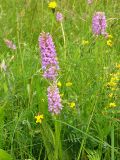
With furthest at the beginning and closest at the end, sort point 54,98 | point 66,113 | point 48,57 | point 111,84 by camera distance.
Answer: point 111,84 < point 66,113 < point 48,57 < point 54,98

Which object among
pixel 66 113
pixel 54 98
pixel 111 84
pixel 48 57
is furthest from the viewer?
pixel 111 84

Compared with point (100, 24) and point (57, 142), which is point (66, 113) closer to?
point (57, 142)

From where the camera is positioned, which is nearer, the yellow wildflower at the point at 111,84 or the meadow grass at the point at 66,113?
the meadow grass at the point at 66,113

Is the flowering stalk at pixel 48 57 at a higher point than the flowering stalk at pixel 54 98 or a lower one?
higher

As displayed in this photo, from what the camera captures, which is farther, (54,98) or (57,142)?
(57,142)

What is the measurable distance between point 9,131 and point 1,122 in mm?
141

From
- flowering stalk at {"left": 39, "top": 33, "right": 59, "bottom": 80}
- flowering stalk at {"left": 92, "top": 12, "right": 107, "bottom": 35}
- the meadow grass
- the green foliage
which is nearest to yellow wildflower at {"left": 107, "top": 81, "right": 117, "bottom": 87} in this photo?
the meadow grass

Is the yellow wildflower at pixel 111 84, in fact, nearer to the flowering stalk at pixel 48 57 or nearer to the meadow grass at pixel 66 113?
the meadow grass at pixel 66 113

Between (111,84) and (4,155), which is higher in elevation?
(111,84)

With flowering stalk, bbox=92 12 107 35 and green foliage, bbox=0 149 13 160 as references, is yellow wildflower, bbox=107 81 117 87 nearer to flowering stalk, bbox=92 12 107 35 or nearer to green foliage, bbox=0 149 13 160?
flowering stalk, bbox=92 12 107 35

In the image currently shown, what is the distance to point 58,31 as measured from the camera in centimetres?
293

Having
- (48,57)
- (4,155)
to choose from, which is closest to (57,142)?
(4,155)

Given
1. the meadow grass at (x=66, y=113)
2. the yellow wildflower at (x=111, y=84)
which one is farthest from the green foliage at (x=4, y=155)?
the yellow wildflower at (x=111, y=84)

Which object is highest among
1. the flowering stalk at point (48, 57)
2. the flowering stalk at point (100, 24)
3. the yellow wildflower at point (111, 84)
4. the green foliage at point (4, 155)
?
the flowering stalk at point (100, 24)
